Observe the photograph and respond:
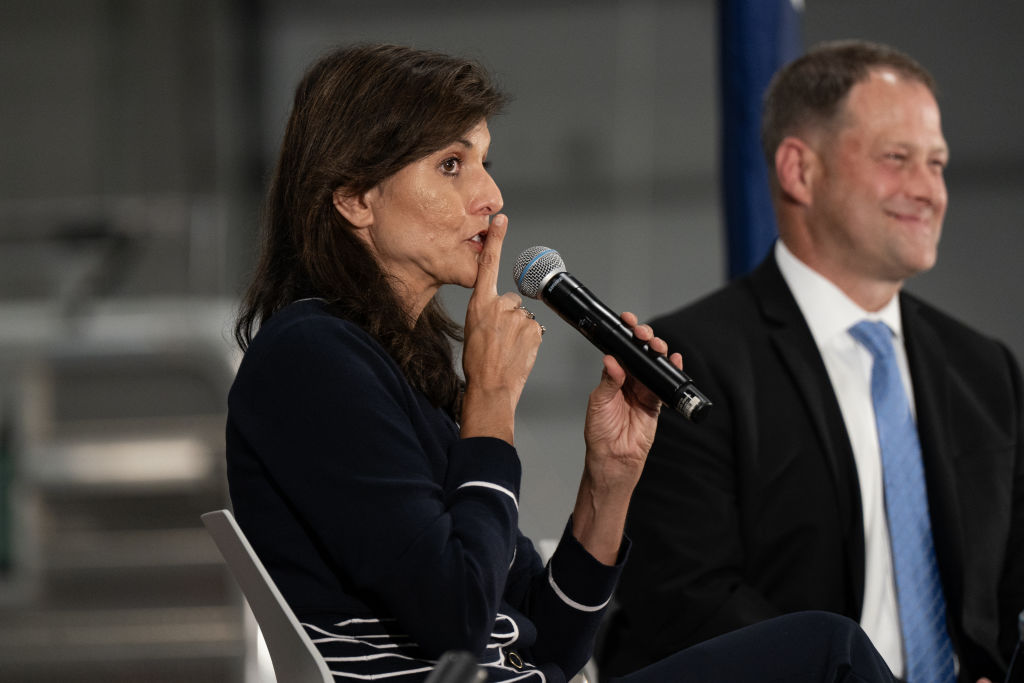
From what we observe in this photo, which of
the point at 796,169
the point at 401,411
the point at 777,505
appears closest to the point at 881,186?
the point at 796,169

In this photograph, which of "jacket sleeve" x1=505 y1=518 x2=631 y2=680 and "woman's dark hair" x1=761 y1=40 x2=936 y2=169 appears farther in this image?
"woman's dark hair" x1=761 y1=40 x2=936 y2=169

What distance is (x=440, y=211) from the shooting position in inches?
50.6

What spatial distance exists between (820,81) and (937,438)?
709 mm

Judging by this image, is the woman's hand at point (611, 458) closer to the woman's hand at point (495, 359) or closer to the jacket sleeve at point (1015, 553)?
the woman's hand at point (495, 359)

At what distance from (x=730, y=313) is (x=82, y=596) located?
4804mm

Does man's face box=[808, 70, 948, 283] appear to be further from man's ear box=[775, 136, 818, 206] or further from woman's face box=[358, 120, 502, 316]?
woman's face box=[358, 120, 502, 316]

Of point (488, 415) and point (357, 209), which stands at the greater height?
point (357, 209)

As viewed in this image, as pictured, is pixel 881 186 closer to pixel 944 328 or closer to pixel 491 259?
pixel 944 328

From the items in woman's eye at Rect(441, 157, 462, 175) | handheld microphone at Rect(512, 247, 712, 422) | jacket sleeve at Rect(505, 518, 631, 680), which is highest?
woman's eye at Rect(441, 157, 462, 175)

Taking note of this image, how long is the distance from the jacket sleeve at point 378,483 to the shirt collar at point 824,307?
1040 millimetres

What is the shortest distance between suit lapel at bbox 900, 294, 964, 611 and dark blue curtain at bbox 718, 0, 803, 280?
31 centimetres

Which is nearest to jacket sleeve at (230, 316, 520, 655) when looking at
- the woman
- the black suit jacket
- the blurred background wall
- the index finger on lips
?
the woman

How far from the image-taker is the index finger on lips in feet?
4.11

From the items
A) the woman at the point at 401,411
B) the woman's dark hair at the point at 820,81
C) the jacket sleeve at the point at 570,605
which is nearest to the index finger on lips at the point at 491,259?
the woman at the point at 401,411
